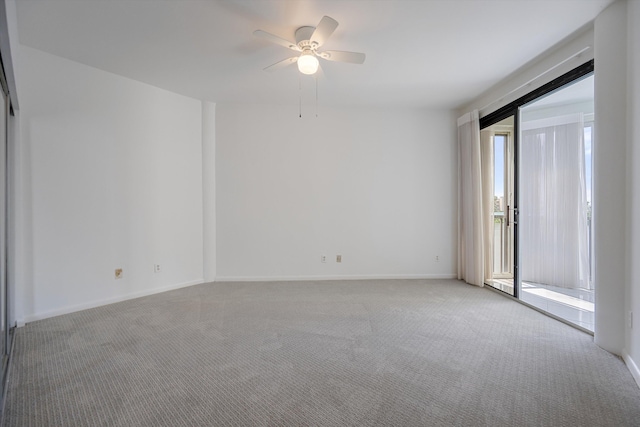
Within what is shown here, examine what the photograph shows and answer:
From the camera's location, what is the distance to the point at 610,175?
245 centimetres

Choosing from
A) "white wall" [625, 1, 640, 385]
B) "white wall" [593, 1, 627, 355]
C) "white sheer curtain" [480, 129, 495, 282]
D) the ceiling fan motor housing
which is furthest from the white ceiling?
"white sheer curtain" [480, 129, 495, 282]

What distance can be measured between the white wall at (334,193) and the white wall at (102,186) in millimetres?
597

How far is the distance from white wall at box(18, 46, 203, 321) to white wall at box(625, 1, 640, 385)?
4842 mm

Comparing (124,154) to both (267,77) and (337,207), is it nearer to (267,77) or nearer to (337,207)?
(267,77)

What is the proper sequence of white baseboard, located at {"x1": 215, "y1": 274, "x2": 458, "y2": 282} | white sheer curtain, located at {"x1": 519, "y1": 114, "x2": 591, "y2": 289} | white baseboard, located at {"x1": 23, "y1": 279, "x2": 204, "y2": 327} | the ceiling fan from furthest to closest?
white baseboard, located at {"x1": 215, "y1": 274, "x2": 458, "y2": 282} → white sheer curtain, located at {"x1": 519, "y1": 114, "x2": 591, "y2": 289} → white baseboard, located at {"x1": 23, "y1": 279, "x2": 204, "y2": 327} → the ceiling fan

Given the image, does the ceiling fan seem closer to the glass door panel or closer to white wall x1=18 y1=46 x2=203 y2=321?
white wall x1=18 y1=46 x2=203 y2=321

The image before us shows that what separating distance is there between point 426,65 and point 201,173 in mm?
3482

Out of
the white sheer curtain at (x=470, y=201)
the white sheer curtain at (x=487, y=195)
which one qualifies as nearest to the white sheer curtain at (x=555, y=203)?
the white sheer curtain at (x=487, y=195)

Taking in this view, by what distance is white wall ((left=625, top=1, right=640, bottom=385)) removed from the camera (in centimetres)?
217

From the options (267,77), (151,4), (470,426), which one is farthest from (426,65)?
(470,426)

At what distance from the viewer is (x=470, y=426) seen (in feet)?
5.27

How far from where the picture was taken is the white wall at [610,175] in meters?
2.39

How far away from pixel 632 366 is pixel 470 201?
2.85 m

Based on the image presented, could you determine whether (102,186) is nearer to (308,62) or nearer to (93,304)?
(93,304)
